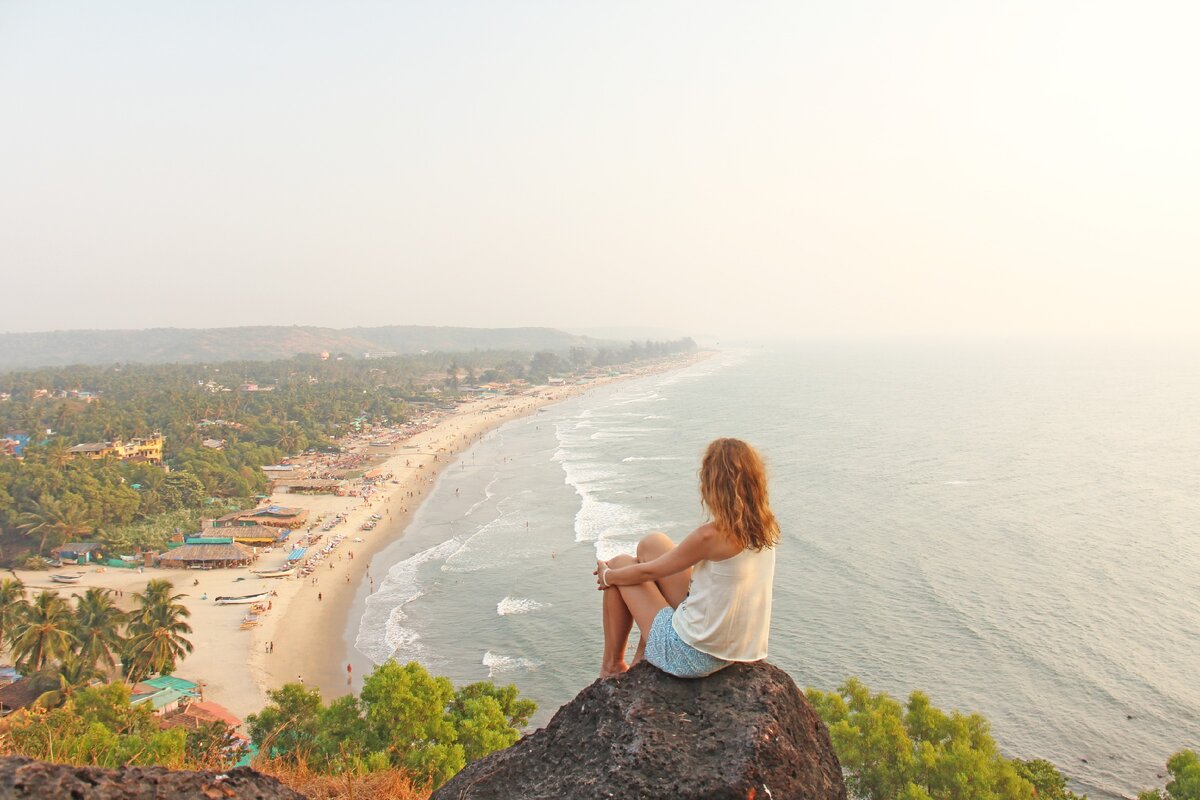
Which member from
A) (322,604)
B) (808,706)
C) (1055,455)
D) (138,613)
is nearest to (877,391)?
(1055,455)

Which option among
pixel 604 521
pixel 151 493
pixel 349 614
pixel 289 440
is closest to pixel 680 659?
pixel 349 614

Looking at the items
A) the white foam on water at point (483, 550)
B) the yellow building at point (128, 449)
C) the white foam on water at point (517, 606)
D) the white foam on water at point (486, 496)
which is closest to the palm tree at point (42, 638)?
the white foam on water at point (517, 606)

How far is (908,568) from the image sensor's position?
30.7 meters

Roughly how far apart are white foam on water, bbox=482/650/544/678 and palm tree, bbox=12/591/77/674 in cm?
1107

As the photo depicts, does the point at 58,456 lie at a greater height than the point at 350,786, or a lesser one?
lesser

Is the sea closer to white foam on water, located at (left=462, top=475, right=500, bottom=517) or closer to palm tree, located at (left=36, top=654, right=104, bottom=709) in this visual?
white foam on water, located at (left=462, top=475, right=500, bottom=517)

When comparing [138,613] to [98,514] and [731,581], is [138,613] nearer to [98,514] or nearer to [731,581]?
[98,514]

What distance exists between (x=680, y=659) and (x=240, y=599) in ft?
100

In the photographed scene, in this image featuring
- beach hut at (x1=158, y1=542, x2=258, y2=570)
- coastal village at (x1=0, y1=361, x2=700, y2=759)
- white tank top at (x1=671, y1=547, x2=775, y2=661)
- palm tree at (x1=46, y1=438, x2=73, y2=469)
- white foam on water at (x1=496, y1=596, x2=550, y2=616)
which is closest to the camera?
white tank top at (x1=671, y1=547, x2=775, y2=661)

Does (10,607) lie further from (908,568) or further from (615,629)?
(908,568)

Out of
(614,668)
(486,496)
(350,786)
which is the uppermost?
(614,668)

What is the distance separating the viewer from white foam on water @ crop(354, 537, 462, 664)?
24094 mm

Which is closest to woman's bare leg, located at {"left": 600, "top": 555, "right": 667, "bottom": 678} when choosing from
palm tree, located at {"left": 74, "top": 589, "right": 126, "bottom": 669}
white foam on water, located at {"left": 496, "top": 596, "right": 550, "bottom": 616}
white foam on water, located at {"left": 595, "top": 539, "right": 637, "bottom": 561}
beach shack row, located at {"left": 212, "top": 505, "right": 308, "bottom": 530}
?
palm tree, located at {"left": 74, "top": 589, "right": 126, "bottom": 669}

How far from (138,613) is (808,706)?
24.0 metres
